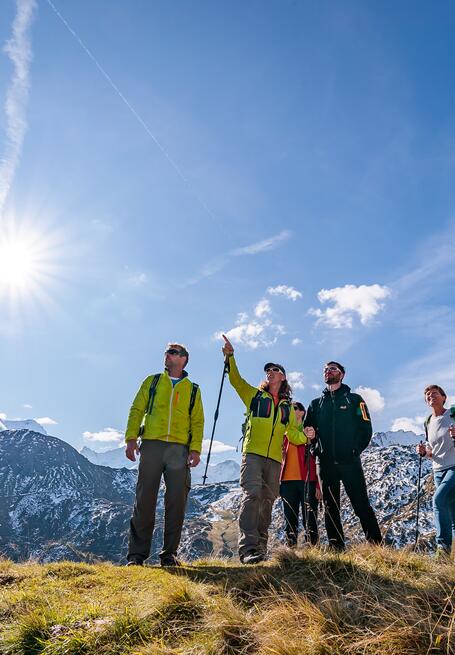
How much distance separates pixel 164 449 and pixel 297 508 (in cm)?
391

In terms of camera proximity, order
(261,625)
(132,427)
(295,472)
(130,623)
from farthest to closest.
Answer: (295,472) → (132,427) → (130,623) → (261,625)

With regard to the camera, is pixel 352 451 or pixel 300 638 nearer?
pixel 300 638

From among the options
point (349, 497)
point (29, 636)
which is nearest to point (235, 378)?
point (349, 497)

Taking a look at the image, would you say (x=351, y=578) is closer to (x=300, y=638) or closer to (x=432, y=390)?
(x=300, y=638)

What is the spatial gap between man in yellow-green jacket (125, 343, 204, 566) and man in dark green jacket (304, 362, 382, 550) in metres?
2.35

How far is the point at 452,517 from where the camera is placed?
26.5ft

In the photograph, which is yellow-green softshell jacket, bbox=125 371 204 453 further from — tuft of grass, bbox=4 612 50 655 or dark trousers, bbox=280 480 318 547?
tuft of grass, bbox=4 612 50 655

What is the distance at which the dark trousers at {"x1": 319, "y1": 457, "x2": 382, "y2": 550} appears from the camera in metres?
7.89

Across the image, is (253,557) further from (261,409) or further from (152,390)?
(152,390)

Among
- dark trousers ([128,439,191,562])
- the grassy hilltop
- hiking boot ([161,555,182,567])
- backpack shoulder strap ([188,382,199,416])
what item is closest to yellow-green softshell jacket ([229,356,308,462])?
backpack shoulder strap ([188,382,199,416])

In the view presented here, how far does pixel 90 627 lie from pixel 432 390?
759 centimetres

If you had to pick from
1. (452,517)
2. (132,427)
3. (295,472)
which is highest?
(132,427)

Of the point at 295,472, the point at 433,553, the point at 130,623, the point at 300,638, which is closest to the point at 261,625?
the point at 300,638

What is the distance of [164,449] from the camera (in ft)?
27.2
